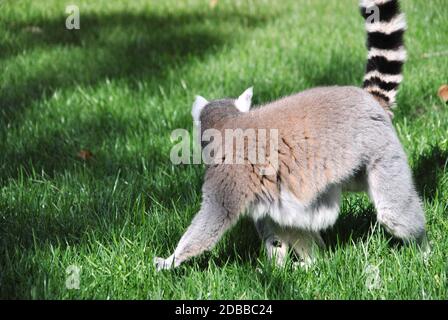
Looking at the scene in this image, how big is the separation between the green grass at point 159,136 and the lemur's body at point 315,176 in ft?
0.63

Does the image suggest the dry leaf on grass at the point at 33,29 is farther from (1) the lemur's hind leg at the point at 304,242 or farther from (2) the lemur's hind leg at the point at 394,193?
(2) the lemur's hind leg at the point at 394,193

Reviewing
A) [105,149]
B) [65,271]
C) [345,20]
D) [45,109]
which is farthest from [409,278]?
[345,20]

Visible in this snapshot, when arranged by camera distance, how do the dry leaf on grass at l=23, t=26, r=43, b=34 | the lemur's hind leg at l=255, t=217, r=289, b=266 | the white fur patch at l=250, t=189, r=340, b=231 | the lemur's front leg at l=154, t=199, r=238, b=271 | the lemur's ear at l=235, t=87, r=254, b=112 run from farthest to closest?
the dry leaf on grass at l=23, t=26, r=43, b=34 → the lemur's ear at l=235, t=87, r=254, b=112 → the lemur's hind leg at l=255, t=217, r=289, b=266 → the white fur patch at l=250, t=189, r=340, b=231 → the lemur's front leg at l=154, t=199, r=238, b=271

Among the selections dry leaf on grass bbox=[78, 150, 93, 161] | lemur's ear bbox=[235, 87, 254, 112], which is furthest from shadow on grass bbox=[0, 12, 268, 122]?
lemur's ear bbox=[235, 87, 254, 112]

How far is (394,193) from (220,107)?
1.02 metres

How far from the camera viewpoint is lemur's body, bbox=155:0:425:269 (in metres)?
3.27

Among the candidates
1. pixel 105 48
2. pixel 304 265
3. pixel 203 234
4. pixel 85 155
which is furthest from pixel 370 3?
pixel 105 48

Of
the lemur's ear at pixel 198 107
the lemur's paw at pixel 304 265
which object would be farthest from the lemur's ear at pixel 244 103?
the lemur's paw at pixel 304 265

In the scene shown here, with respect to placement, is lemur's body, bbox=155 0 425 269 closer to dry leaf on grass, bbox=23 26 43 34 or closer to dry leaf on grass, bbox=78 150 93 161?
dry leaf on grass, bbox=78 150 93 161

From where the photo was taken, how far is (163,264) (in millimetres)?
3248

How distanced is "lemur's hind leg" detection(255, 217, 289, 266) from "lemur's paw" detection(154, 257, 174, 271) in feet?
1.81

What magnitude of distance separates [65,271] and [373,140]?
1.58 meters

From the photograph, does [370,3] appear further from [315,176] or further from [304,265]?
[304,265]
